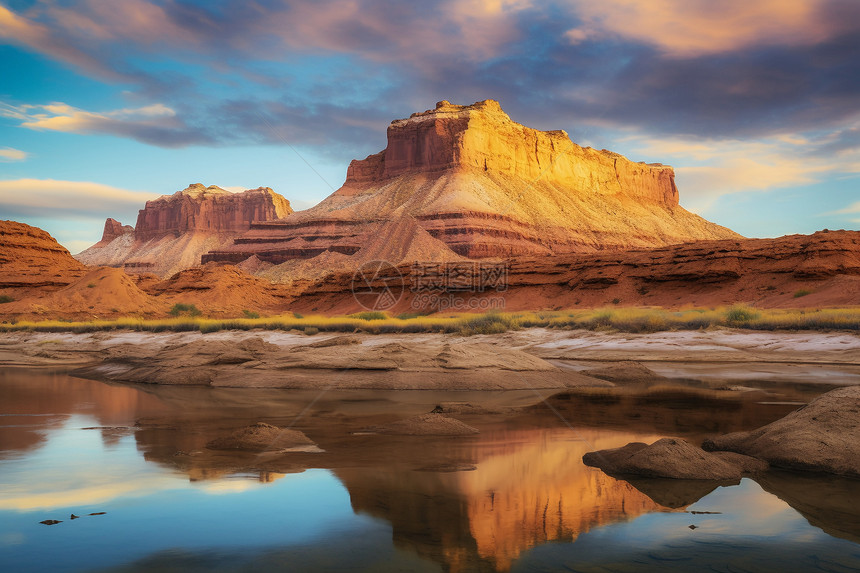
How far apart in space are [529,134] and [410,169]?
25340 mm

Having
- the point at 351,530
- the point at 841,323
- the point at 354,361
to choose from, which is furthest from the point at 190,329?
the point at 351,530

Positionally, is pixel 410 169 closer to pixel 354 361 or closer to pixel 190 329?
pixel 190 329

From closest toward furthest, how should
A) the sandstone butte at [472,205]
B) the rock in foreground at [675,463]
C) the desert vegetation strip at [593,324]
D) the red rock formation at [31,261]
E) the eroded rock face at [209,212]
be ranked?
1. the rock in foreground at [675,463]
2. the desert vegetation strip at [593,324]
3. the red rock formation at [31,261]
4. the sandstone butte at [472,205]
5. the eroded rock face at [209,212]

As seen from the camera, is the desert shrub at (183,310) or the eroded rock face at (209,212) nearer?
the desert shrub at (183,310)

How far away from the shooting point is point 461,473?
6.66 metres

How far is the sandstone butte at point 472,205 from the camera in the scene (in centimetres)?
9488

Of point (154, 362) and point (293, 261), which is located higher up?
point (293, 261)

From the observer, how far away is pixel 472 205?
101 meters

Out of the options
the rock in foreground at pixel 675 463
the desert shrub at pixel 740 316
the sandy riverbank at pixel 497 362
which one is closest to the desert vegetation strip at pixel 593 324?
the desert shrub at pixel 740 316

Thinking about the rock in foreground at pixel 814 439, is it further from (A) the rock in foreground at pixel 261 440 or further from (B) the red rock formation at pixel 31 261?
(B) the red rock formation at pixel 31 261

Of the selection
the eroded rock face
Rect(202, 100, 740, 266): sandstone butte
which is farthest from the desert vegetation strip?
the eroded rock face

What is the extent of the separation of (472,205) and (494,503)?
315 feet

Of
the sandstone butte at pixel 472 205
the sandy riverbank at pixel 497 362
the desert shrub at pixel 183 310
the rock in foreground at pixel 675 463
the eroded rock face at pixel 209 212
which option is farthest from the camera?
the eroded rock face at pixel 209 212

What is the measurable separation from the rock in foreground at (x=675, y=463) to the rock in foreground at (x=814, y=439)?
333 mm
